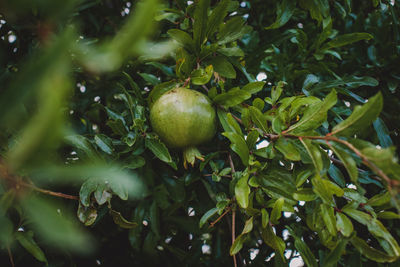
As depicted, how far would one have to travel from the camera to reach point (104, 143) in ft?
2.86

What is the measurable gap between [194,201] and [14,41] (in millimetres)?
946

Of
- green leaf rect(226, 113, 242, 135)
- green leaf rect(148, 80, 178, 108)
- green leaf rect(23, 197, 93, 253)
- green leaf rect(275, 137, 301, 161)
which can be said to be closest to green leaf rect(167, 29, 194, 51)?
green leaf rect(148, 80, 178, 108)

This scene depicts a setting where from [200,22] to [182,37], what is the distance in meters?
0.07

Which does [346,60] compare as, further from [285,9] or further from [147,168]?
[147,168]

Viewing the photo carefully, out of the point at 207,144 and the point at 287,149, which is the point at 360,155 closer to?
the point at 287,149

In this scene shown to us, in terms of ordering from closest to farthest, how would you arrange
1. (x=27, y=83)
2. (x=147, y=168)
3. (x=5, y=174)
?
(x=27, y=83), (x=5, y=174), (x=147, y=168)

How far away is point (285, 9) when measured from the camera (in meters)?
1.00

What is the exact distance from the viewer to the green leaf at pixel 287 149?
0.66 metres

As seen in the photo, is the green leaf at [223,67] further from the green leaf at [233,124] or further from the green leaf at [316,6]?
the green leaf at [316,6]

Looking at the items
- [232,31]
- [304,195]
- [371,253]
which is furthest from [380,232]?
[232,31]

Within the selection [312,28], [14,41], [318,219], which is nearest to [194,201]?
[318,219]

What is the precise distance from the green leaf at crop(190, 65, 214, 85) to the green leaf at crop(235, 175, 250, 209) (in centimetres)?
28

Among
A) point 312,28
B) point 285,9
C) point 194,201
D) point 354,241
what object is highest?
point 285,9

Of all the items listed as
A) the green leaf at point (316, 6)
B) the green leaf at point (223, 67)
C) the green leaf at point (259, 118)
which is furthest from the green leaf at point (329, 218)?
the green leaf at point (316, 6)
